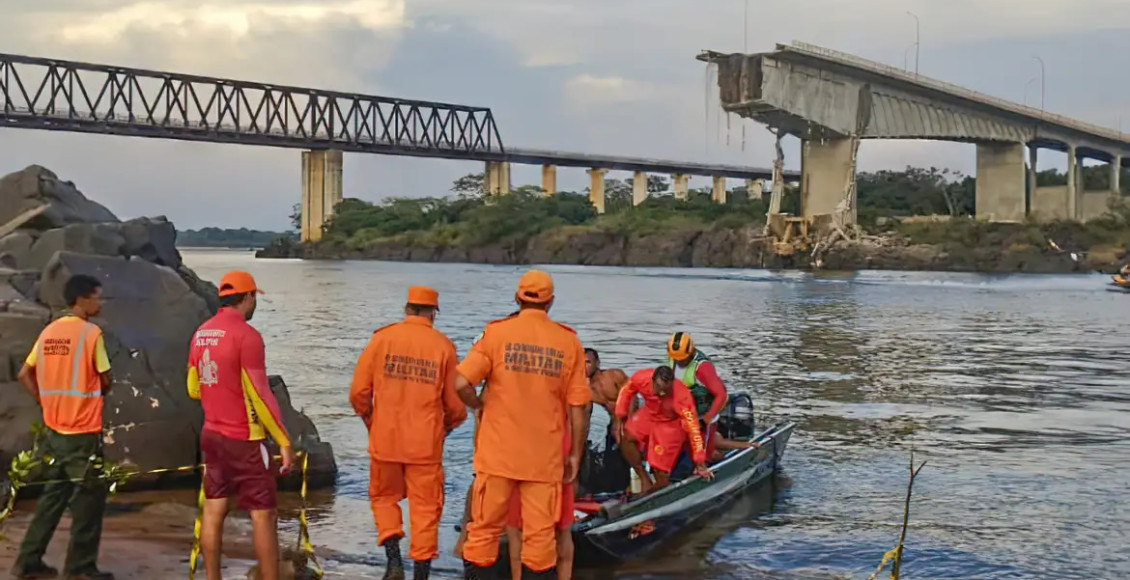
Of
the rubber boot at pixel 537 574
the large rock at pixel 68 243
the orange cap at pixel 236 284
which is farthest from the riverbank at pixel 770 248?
the orange cap at pixel 236 284

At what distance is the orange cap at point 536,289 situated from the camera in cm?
684

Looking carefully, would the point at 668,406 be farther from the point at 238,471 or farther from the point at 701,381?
the point at 238,471

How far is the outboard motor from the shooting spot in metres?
13.3

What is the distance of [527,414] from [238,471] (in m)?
1.68

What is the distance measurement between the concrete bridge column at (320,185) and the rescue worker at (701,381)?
4554 inches

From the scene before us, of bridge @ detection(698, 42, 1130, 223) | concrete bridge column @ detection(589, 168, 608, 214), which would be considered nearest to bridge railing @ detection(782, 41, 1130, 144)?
bridge @ detection(698, 42, 1130, 223)

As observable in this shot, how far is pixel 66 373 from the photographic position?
7398 mm

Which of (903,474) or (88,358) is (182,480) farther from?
(903,474)

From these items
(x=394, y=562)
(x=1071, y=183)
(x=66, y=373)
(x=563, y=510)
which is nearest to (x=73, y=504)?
(x=66, y=373)

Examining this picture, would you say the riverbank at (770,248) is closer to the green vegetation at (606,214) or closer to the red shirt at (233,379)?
the green vegetation at (606,214)

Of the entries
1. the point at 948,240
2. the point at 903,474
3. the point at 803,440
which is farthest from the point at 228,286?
the point at 948,240

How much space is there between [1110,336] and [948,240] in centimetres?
6367

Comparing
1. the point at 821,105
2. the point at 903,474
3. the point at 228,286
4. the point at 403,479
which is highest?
the point at 821,105

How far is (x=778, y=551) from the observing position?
10766mm
